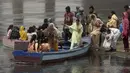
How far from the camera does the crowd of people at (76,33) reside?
16270 mm

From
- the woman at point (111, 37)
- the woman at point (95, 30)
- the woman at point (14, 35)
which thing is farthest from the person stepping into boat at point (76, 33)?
the woman at point (14, 35)

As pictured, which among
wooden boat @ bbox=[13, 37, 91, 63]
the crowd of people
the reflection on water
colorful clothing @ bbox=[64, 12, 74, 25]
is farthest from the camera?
the reflection on water

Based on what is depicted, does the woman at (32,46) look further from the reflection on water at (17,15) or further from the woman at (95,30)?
the reflection on water at (17,15)

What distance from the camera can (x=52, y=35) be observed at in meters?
16.6

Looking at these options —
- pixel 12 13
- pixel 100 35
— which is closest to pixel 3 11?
pixel 12 13

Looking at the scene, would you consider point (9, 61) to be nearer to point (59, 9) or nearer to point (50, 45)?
point (50, 45)

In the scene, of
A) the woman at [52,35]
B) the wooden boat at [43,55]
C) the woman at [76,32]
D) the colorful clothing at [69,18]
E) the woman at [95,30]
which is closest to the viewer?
the wooden boat at [43,55]

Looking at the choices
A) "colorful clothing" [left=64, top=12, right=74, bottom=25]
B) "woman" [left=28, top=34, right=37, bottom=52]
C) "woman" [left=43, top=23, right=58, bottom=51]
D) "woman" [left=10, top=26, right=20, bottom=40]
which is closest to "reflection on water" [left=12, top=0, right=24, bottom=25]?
"woman" [left=10, top=26, right=20, bottom=40]

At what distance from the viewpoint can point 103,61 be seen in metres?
16.7

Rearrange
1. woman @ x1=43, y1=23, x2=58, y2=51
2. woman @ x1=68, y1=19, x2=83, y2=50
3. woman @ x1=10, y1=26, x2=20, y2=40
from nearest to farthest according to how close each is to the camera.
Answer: woman @ x1=43, y1=23, x2=58, y2=51, woman @ x1=68, y1=19, x2=83, y2=50, woman @ x1=10, y1=26, x2=20, y2=40

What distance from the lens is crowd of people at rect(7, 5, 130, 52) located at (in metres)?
16.3

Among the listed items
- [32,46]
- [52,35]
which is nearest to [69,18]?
[52,35]

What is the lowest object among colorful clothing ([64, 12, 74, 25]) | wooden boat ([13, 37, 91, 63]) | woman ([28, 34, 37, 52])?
wooden boat ([13, 37, 91, 63])

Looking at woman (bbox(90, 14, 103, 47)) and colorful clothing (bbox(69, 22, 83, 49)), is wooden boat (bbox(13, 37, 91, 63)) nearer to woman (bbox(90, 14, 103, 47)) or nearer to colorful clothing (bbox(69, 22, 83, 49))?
colorful clothing (bbox(69, 22, 83, 49))
